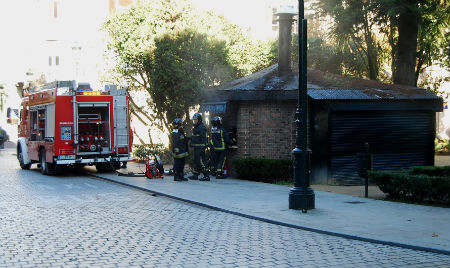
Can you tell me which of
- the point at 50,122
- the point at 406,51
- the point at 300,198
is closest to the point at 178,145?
the point at 50,122

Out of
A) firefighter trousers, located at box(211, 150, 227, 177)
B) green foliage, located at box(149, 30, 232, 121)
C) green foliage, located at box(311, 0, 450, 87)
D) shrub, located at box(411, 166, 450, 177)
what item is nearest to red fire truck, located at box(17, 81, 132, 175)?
green foliage, located at box(149, 30, 232, 121)

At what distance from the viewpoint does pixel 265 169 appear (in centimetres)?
1777

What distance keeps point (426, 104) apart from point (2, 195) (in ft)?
39.8

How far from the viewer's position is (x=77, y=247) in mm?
8562

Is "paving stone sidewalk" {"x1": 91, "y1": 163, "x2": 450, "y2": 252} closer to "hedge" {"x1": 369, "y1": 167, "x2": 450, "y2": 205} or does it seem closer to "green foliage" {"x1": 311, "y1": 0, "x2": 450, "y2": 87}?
"hedge" {"x1": 369, "y1": 167, "x2": 450, "y2": 205}

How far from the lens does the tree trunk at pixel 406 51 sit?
21984mm

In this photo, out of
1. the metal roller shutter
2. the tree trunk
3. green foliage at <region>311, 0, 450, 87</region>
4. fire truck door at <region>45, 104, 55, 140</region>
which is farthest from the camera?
the tree trunk

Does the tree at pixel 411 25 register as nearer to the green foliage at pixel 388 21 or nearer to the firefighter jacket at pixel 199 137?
the green foliage at pixel 388 21

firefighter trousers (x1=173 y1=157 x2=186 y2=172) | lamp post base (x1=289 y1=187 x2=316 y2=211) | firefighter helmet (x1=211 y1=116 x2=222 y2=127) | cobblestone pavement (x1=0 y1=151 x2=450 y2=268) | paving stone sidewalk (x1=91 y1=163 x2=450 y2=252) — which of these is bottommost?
cobblestone pavement (x1=0 y1=151 x2=450 y2=268)

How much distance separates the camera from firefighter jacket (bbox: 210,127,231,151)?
1841 cm

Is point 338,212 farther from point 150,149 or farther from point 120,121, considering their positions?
point 150,149

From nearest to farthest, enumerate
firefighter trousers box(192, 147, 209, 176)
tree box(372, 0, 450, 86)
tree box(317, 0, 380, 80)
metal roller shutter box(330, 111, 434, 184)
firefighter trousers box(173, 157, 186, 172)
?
metal roller shutter box(330, 111, 434, 184), firefighter trousers box(173, 157, 186, 172), firefighter trousers box(192, 147, 209, 176), tree box(372, 0, 450, 86), tree box(317, 0, 380, 80)

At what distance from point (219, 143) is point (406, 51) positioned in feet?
27.2

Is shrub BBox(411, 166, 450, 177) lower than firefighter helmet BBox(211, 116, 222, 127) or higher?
lower
